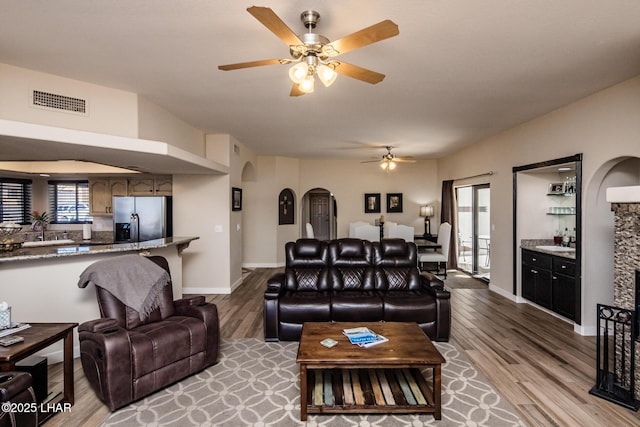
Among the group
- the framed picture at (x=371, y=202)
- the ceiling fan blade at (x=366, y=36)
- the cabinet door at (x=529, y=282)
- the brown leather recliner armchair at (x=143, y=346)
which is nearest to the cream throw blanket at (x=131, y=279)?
the brown leather recliner armchair at (x=143, y=346)

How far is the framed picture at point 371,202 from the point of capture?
912 cm

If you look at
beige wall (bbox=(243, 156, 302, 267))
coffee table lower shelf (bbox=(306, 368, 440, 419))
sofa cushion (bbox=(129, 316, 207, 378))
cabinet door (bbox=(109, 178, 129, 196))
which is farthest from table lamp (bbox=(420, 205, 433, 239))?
cabinet door (bbox=(109, 178, 129, 196))

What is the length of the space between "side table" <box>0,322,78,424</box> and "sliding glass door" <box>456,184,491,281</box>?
647 centimetres

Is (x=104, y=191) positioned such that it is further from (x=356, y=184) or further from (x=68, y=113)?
(x=356, y=184)

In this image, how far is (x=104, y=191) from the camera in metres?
6.86

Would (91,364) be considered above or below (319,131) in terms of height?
below

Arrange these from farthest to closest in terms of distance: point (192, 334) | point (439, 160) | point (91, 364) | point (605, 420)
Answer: point (439, 160), point (192, 334), point (91, 364), point (605, 420)

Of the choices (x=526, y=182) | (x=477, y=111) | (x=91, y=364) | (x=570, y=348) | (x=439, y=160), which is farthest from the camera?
(x=439, y=160)

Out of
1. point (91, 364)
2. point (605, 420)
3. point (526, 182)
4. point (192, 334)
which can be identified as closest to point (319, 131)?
point (526, 182)

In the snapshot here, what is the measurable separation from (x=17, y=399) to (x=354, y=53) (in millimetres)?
3300

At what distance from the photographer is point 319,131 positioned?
5.62m

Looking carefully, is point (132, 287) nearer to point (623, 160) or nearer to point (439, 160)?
point (623, 160)

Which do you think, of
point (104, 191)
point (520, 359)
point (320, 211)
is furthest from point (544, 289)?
point (104, 191)

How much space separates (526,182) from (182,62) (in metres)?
5.16
